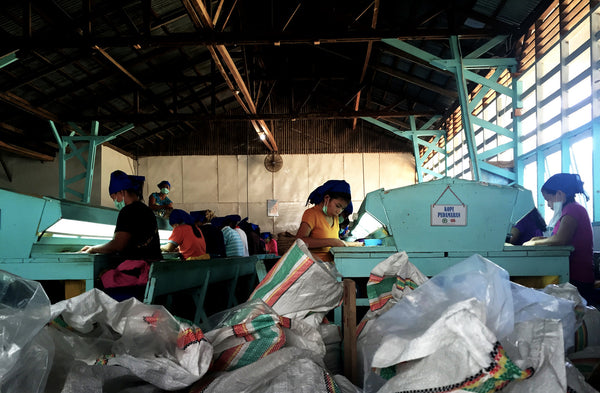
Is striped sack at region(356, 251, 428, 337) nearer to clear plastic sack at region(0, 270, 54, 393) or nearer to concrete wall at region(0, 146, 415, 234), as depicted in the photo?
clear plastic sack at region(0, 270, 54, 393)

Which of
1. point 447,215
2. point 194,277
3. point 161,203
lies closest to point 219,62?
point 161,203

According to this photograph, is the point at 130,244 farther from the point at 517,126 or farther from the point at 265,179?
the point at 265,179

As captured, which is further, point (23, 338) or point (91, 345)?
point (91, 345)

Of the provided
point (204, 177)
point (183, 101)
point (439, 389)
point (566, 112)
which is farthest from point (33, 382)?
point (204, 177)

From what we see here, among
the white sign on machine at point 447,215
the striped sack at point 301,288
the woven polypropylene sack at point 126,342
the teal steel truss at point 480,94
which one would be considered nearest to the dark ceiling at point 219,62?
the teal steel truss at point 480,94

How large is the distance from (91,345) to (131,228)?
6.16ft

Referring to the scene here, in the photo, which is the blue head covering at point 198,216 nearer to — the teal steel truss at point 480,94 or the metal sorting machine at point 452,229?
the metal sorting machine at point 452,229

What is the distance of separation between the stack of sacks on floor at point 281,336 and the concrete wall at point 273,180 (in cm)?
1230

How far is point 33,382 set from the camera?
952 millimetres

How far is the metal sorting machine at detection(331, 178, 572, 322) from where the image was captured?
98.4 inches

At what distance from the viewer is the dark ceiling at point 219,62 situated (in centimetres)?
604

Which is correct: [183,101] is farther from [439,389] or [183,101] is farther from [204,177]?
[439,389]

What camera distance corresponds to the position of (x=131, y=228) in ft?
10.3

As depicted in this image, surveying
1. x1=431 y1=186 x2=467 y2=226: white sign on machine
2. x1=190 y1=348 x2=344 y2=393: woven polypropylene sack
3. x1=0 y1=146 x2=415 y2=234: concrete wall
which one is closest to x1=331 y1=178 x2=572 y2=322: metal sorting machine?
x1=431 y1=186 x2=467 y2=226: white sign on machine
